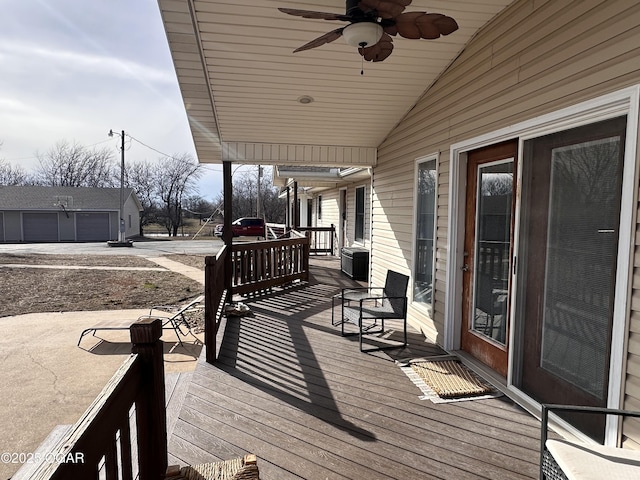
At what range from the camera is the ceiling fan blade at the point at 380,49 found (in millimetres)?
2197

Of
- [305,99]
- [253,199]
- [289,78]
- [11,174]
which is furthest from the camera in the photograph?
[253,199]

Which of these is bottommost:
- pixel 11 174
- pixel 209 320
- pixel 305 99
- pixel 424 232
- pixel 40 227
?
pixel 209 320

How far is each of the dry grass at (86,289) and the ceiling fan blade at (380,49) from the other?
283 inches

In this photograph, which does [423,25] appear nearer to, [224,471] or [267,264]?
[224,471]

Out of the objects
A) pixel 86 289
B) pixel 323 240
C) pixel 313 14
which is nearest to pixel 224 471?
pixel 313 14

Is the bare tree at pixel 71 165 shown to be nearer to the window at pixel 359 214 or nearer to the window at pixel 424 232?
the window at pixel 359 214

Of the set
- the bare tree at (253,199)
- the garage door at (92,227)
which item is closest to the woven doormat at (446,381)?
the garage door at (92,227)

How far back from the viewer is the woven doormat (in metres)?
2.61

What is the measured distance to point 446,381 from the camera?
2.81m

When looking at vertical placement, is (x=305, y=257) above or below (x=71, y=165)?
below

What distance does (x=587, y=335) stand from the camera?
6.61 feet

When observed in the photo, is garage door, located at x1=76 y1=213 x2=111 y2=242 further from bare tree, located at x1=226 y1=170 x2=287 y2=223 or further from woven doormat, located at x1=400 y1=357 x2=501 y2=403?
woven doormat, located at x1=400 y1=357 x2=501 y2=403

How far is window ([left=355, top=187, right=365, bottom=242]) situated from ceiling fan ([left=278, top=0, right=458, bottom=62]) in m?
6.43

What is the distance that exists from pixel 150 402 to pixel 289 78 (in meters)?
3.09
